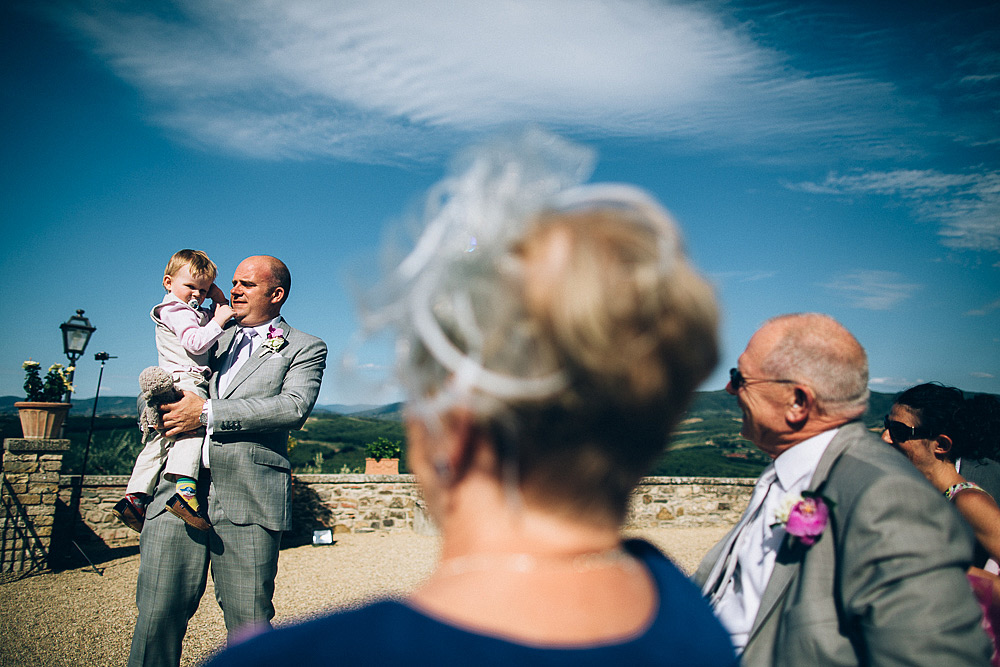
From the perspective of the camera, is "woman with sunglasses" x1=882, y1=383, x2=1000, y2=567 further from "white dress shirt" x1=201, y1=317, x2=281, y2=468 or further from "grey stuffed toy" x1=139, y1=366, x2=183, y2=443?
"grey stuffed toy" x1=139, y1=366, x2=183, y2=443

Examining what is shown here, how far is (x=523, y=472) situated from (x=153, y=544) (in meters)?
3.00

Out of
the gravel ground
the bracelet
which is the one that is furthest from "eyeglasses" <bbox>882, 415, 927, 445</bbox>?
the gravel ground

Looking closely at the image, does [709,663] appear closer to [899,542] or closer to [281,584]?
[899,542]

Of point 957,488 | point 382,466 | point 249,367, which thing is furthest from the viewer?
point 382,466

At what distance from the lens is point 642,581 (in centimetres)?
→ 100

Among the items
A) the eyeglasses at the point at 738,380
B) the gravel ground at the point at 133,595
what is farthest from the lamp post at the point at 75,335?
the eyeglasses at the point at 738,380

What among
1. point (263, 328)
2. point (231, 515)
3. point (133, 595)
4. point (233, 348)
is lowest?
point (133, 595)

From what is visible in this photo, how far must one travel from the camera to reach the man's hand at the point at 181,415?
10.3 ft

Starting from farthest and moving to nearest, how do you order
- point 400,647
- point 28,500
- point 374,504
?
point 374,504 < point 28,500 < point 400,647

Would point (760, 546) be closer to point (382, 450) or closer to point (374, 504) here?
point (374, 504)

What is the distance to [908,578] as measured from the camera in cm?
164

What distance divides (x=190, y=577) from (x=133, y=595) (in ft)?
16.4

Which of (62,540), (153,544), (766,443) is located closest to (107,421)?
(62,540)

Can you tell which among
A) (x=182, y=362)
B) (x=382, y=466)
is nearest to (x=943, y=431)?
(x=182, y=362)
